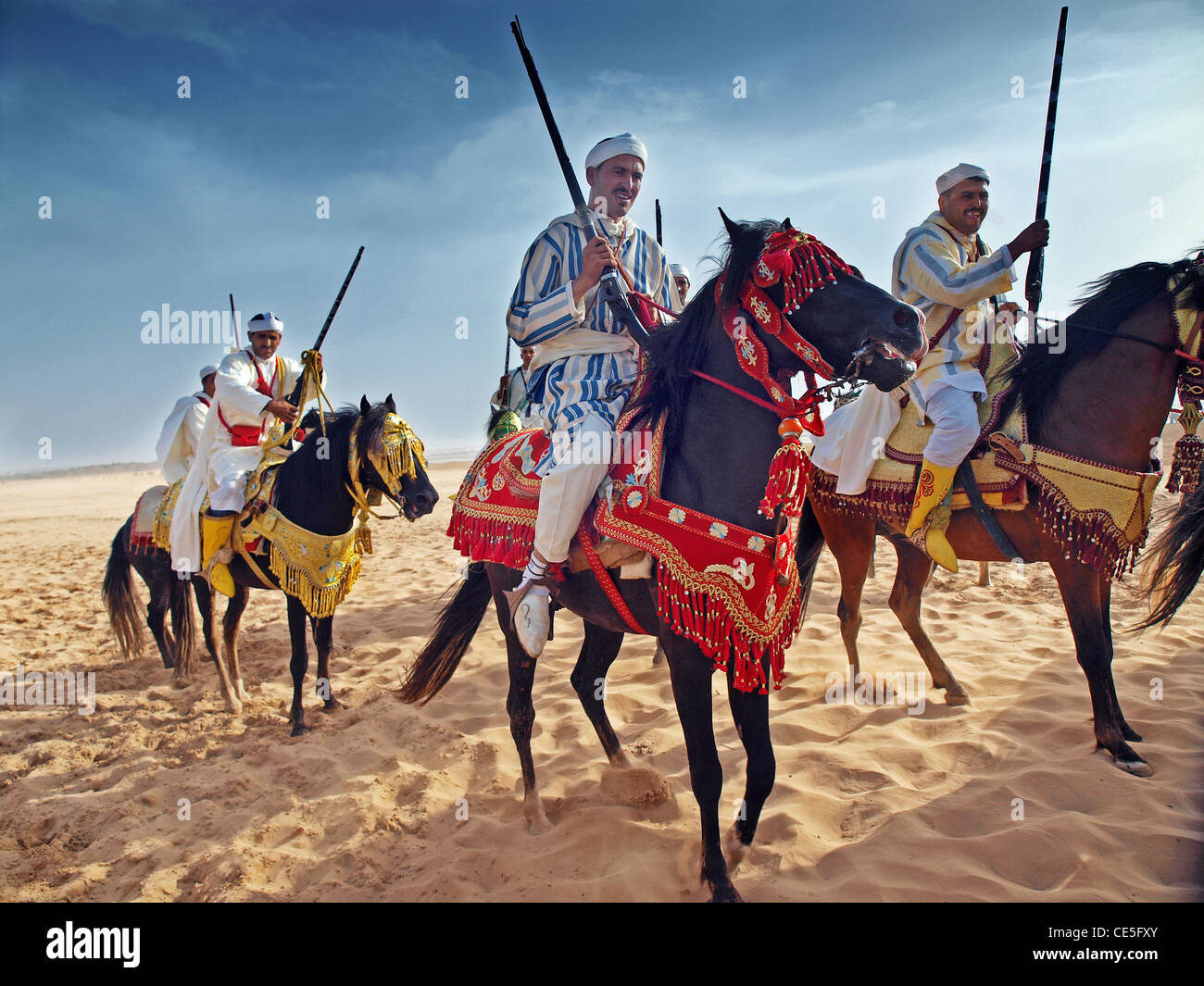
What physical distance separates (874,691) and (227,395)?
561cm

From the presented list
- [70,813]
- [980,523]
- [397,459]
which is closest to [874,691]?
[980,523]

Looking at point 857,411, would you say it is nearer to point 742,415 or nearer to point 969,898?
point 742,415

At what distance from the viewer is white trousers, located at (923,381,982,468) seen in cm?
392

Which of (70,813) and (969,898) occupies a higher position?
(969,898)

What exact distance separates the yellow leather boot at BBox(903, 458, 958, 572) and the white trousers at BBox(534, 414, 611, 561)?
2280 mm

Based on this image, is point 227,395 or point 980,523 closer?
point 980,523

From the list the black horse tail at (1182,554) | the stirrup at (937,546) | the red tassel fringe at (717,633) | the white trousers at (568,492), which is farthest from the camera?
the stirrup at (937,546)

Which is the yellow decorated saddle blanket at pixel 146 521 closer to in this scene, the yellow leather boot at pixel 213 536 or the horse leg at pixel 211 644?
the horse leg at pixel 211 644

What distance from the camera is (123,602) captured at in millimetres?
6590

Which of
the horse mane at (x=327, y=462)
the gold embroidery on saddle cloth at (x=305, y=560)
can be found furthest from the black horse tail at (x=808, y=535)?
the gold embroidery on saddle cloth at (x=305, y=560)

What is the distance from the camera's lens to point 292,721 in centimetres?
486

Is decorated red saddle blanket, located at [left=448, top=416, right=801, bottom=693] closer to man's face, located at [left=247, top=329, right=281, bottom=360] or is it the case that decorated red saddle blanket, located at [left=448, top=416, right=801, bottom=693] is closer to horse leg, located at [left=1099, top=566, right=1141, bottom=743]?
horse leg, located at [left=1099, top=566, right=1141, bottom=743]

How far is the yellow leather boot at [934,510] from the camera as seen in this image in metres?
4.00

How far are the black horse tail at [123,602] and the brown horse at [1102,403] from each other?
289 inches
